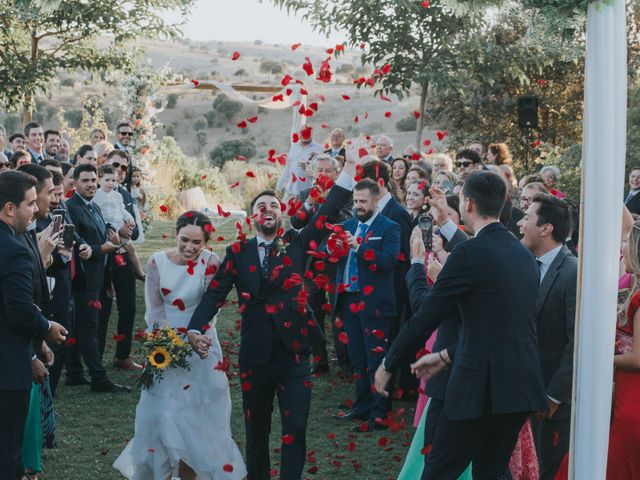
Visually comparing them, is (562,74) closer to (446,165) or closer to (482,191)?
(446,165)

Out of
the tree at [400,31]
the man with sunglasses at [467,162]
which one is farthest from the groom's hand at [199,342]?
the tree at [400,31]

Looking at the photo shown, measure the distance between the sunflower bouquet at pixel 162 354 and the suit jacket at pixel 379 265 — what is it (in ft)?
7.50

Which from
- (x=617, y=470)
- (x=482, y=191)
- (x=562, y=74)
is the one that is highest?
(x=562, y=74)

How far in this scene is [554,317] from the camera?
→ 5422 millimetres

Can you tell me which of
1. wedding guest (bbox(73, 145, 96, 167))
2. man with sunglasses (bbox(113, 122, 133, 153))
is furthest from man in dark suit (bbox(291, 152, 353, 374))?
man with sunglasses (bbox(113, 122, 133, 153))

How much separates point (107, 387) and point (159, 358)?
3005 mm

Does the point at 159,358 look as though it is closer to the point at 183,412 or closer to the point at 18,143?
the point at 183,412

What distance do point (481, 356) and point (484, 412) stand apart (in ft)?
0.93

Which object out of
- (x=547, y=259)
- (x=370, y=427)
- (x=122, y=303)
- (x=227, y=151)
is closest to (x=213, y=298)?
(x=547, y=259)

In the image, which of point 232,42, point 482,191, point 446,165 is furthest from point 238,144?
point 232,42

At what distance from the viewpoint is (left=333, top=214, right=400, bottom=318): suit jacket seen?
7918 mm

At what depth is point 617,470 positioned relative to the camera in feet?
16.0

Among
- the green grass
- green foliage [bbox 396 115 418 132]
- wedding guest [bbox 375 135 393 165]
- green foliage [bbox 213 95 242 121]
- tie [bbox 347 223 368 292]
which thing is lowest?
→ the green grass

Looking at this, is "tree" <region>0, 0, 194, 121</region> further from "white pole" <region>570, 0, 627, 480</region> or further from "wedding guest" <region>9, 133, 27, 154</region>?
"white pole" <region>570, 0, 627, 480</region>
